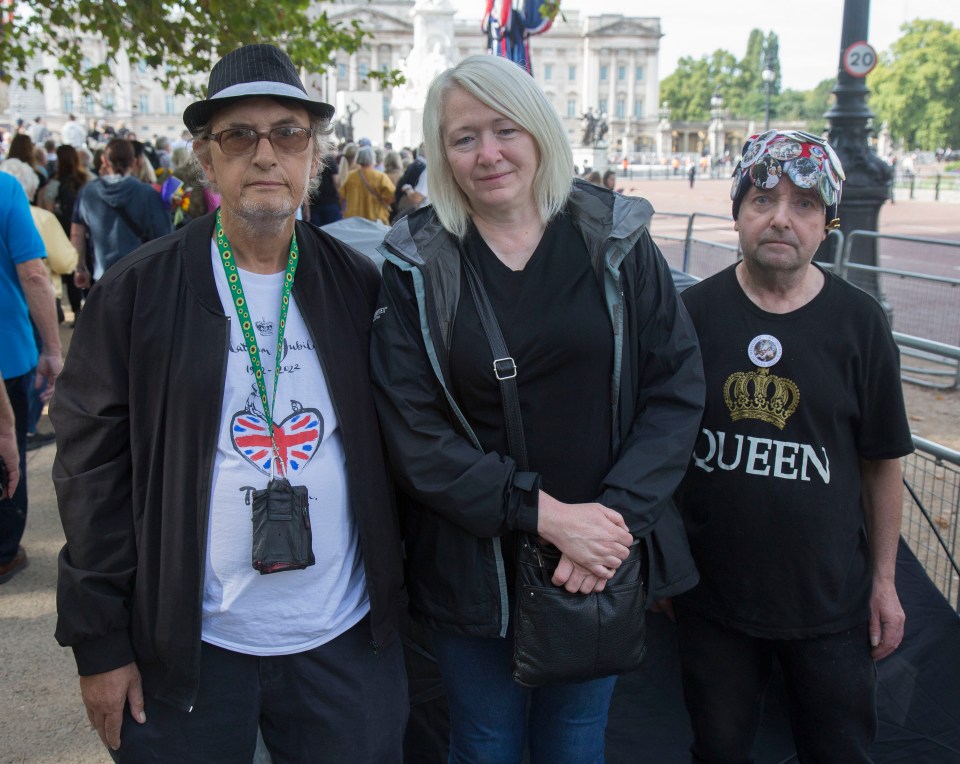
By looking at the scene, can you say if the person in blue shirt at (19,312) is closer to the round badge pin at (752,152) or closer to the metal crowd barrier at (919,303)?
the round badge pin at (752,152)

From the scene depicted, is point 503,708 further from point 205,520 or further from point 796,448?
point 796,448

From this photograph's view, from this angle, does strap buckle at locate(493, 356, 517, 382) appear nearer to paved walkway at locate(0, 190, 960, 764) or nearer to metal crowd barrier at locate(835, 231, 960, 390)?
paved walkway at locate(0, 190, 960, 764)

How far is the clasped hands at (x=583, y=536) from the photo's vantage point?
6.29ft

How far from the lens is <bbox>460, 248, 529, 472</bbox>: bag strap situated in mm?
1923

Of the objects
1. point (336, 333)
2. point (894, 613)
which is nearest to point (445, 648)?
point (336, 333)

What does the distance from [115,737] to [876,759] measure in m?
2.38

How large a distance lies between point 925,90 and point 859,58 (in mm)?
79838

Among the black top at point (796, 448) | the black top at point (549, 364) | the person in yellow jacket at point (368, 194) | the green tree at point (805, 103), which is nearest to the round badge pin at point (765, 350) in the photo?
the black top at point (796, 448)

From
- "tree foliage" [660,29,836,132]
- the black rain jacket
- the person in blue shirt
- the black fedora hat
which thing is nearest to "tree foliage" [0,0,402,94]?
the person in blue shirt

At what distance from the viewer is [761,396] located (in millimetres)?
2219

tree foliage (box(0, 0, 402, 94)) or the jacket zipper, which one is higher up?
tree foliage (box(0, 0, 402, 94))

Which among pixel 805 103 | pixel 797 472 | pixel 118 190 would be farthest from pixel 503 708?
pixel 805 103

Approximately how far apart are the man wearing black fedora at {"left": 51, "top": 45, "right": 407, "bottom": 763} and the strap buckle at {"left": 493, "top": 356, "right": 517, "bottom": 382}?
12.4 inches

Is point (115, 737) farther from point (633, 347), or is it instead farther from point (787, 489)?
point (787, 489)
